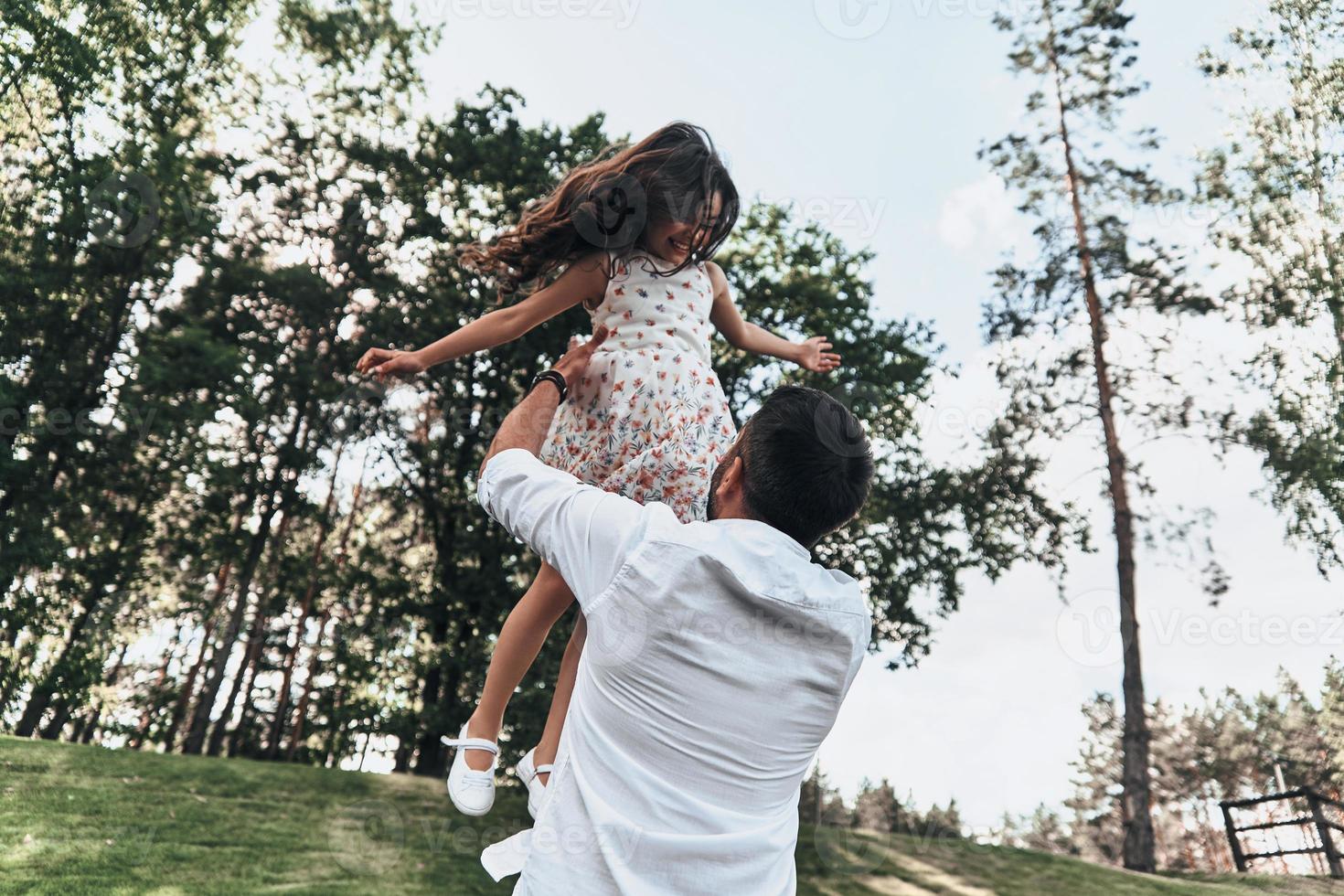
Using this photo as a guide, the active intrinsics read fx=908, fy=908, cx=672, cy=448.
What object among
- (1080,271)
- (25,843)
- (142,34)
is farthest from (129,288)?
(1080,271)

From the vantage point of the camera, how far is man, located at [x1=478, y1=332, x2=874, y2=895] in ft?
4.88

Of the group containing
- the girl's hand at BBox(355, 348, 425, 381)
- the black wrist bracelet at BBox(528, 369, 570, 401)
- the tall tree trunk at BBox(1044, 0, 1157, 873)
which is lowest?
the black wrist bracelet at BBox(528, 369, 570, 401)

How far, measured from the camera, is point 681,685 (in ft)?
4.98

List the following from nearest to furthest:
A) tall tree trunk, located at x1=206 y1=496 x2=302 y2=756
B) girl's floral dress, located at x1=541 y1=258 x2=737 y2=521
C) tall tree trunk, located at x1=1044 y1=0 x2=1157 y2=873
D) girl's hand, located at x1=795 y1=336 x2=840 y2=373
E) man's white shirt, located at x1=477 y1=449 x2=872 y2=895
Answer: man's white shirt, located at x1=477 y1=449 x2=872 y2=895
girl's floral dress, located at x1=541 y1=258 x2=737 y2=521
girl's hand, located at x1=795 y1=336 x2=840 y2=373
tall tree trunk, located at x1=1044 y1=0 x2=1157 y2=873
tall tree trunk, located at x1=206 y1=496 x2=302 y2=756

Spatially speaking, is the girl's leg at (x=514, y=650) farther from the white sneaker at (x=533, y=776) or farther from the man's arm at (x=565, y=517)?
the man's arm at (x=565, y=517)

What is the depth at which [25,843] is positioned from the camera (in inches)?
216

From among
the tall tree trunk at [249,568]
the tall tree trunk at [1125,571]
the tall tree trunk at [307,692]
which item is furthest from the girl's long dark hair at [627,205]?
the tall tree trunk at [307,692]

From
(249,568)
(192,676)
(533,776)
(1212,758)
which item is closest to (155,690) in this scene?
(192,676)

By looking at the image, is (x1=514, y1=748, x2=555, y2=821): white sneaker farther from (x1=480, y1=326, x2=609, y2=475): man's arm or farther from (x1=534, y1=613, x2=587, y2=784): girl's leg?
(x1=480, y1=326, x2=609, y2=475): man's arm

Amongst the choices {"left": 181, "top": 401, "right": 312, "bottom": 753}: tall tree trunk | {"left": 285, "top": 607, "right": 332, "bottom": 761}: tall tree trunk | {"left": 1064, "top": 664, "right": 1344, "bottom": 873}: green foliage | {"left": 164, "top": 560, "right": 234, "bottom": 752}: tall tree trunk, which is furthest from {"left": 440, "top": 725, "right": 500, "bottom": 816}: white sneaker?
{"left": 1064, "top": 664, "right": 1344, "bottom": 873}: green foliage

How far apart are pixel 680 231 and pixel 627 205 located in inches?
6.5

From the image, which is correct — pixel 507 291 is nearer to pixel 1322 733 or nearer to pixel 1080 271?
pixel 1080 271

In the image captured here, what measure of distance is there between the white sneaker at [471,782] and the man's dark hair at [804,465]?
3.66 ft

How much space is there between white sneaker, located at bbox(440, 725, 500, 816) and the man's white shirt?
790 mm
